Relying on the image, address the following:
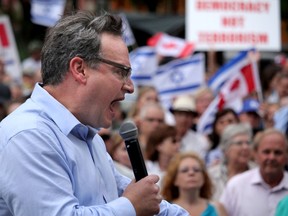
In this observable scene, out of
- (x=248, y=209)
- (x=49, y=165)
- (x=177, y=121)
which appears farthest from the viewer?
(x=177, y=121)

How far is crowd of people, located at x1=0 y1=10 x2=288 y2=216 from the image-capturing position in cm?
355

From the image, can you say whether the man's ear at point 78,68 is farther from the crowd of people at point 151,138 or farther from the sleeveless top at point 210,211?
the sleeveless top at point 210,211

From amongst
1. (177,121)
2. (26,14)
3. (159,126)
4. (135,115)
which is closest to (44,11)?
(135,115)

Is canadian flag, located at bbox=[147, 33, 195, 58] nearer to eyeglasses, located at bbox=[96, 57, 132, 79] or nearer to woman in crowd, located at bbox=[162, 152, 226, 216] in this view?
woman in crowd, located at bbox=[162, 152, 226, 216]

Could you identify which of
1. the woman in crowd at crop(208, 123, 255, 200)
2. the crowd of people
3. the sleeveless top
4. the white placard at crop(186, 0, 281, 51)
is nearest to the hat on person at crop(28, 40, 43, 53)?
the crowd of people

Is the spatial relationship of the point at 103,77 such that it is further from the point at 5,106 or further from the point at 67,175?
the point at 5,106

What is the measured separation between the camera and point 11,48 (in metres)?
16.0

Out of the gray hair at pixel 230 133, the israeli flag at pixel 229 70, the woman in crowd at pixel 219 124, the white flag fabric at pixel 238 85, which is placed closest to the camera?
the gray hair at pixel 230 133

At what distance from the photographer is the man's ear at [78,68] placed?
3635mm

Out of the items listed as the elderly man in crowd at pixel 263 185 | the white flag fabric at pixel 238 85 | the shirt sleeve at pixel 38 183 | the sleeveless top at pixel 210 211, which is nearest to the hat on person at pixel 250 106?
the white flag fabric at pixel 238 85

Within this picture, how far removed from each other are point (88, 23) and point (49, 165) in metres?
0.59

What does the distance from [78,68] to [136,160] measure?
1.33ft

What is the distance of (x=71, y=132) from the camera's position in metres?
3.66

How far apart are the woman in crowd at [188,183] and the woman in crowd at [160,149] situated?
1.15 metres
